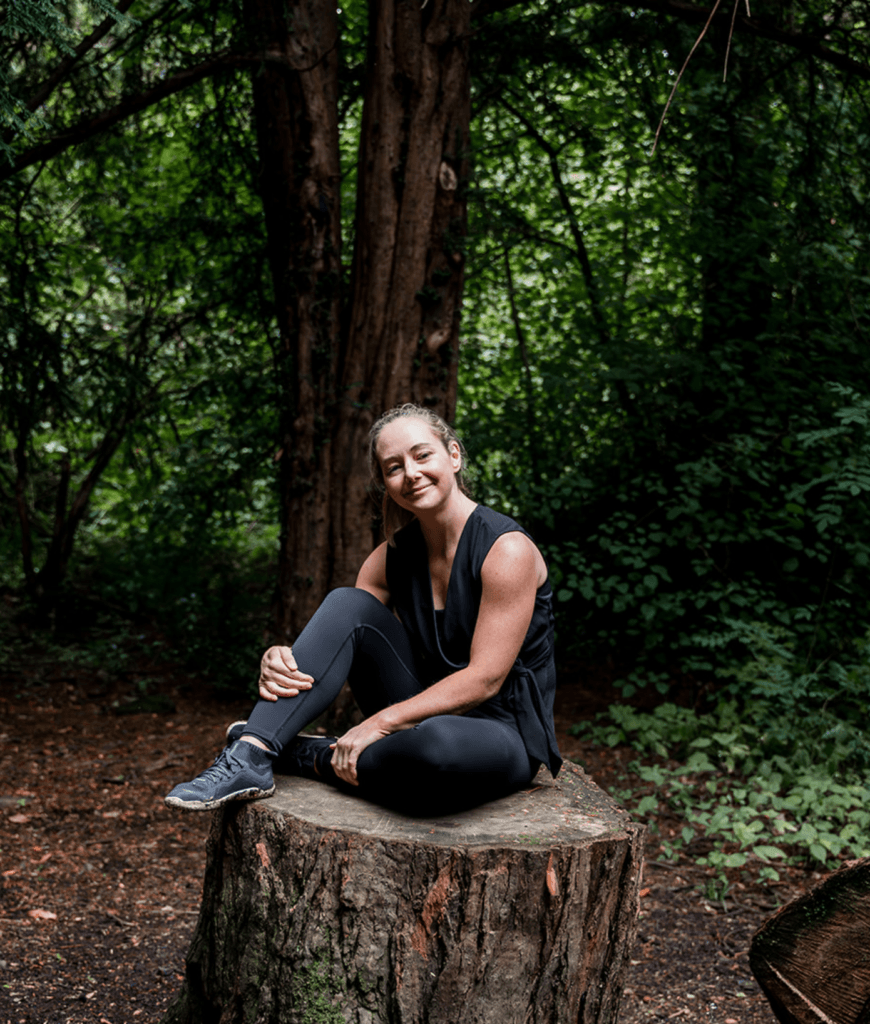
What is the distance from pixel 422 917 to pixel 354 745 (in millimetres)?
502

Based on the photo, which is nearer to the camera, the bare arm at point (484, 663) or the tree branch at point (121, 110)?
the bare arm at point (484, 663)

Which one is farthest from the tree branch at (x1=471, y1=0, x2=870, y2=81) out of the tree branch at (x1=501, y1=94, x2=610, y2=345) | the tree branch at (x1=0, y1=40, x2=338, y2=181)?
the tree branch at (x1=501, y1=94, x2=610, y2=345)

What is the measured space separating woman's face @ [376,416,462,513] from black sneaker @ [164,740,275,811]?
33.0 inches

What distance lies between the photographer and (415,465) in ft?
8.16

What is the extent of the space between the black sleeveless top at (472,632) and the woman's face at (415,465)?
0.14 metres

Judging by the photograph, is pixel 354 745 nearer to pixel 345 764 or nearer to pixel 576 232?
pixel 345 764

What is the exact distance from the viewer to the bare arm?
233 centimetres

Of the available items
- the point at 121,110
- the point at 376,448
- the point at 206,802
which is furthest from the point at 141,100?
the point at 206,802

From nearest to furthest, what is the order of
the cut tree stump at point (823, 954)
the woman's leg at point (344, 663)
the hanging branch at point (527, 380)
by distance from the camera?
1. the cut tree stump at point (823, 954)
2. the woman's leg at point (344, 663)
3. the hanging branch at point (527, 380)

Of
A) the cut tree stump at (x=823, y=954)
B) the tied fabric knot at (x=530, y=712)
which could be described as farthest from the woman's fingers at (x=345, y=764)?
the cut tree stump at (x=823, y=954)

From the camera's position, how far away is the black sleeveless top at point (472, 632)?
2484 mm

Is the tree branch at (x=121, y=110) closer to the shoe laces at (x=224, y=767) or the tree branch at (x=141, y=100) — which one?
the tree branch at (x=141, y=100)

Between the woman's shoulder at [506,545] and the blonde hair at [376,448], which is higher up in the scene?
the blonde hair at [376,448]

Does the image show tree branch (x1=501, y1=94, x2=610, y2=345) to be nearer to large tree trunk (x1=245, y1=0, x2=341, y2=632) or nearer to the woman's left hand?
large tree trunk (x1=245, y1=0, x2=341, y2=632)
